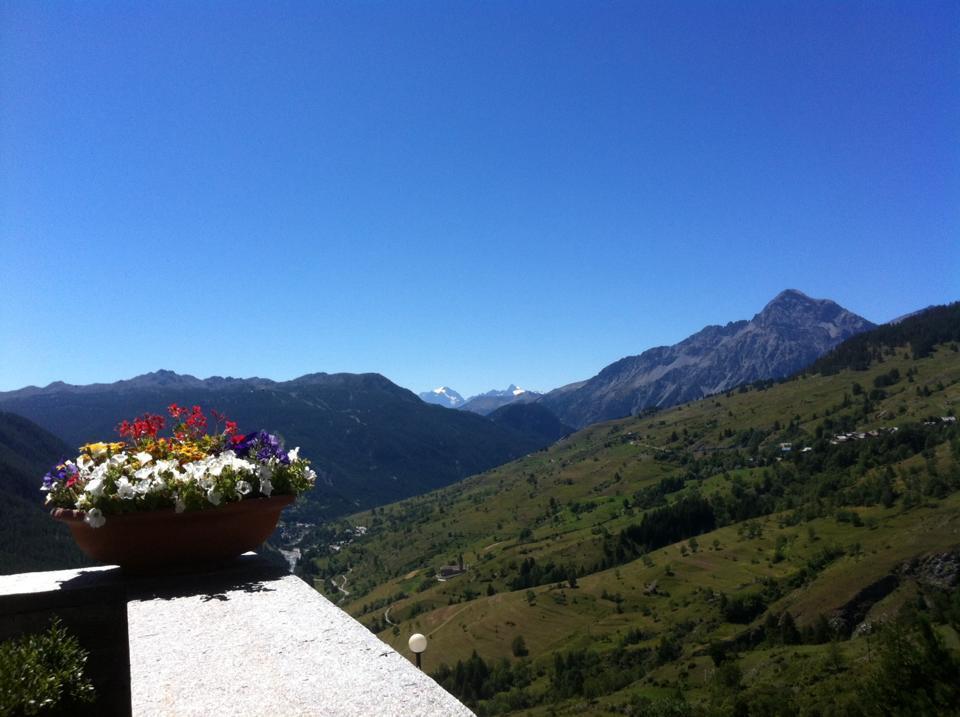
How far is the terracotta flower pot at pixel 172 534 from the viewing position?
18.7 feet

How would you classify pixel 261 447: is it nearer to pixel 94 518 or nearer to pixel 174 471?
pixel 174 471

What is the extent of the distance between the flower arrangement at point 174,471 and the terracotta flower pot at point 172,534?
93 millimetres

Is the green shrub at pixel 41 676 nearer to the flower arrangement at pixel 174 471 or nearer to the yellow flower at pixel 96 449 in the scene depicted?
the flower arrangement at pixel 174 471

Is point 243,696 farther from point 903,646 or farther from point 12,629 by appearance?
point 903,646

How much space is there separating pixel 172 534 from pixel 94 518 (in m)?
0.62

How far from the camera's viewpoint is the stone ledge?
10.5 ft

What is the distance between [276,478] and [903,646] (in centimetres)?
7705

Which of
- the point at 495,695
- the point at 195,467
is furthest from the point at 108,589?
the point at 495,695

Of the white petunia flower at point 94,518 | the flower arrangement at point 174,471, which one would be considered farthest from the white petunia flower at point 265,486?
the white petunia flower at point 94,518

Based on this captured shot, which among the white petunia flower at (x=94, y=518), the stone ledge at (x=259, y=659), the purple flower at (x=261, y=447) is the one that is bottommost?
the stone ledge at (x=259, y=659)

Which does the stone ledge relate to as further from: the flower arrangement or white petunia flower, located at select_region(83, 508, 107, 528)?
the flower arrangement

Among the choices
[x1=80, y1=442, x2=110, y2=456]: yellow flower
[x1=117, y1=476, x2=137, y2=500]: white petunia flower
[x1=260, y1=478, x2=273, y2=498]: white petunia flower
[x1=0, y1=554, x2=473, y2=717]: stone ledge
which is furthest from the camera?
[x1=80, y1=442, x2=110, y2=456]: yellow flower

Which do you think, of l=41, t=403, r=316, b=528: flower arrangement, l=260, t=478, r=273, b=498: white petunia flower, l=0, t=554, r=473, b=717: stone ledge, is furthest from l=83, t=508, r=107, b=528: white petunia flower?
l=260, t=478, r=273, b=498: white petunia flower

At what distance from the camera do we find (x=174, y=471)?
5.87 metres
